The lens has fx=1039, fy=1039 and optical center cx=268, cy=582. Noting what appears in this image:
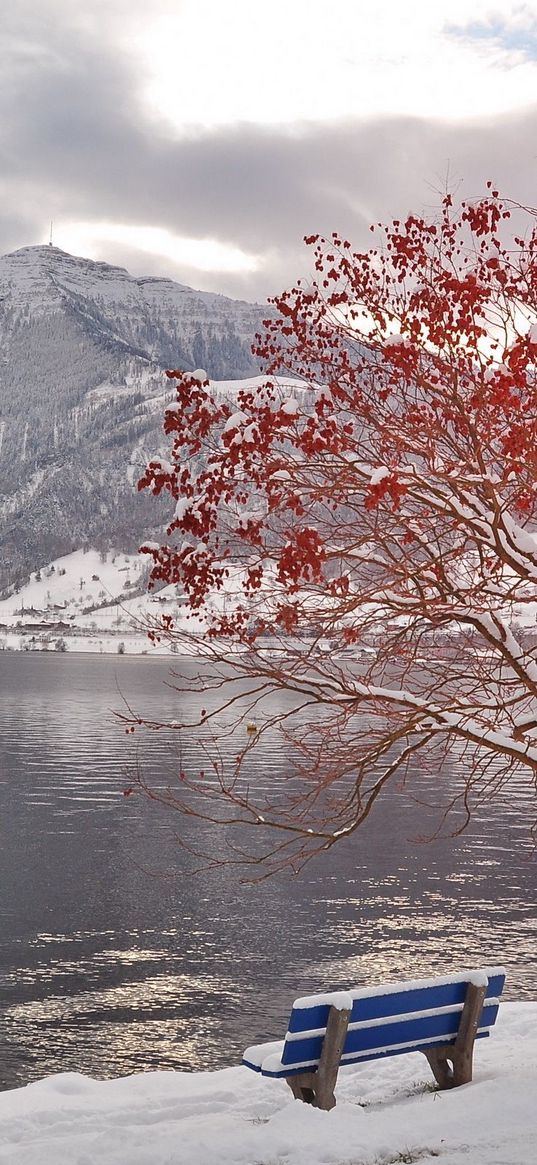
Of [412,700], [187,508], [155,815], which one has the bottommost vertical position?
[155,815]

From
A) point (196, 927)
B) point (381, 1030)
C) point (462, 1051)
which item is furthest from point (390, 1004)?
point (196, 927)

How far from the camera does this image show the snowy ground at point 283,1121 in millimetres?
7539

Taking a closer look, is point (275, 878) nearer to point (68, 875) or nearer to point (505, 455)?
point (68, 875)

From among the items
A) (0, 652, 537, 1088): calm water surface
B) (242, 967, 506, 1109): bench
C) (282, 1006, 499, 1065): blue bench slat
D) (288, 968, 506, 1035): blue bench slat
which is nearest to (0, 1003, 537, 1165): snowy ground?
(242, 967, 506, 1109): bench

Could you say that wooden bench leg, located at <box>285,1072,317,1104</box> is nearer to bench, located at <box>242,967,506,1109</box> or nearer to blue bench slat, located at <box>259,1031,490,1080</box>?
bench, located at <box>242,967,506,1109</box>

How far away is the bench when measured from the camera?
334 inches

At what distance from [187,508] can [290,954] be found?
16574mm

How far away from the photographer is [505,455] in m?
9.05

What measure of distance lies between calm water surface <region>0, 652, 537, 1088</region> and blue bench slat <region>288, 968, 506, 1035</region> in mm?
8936

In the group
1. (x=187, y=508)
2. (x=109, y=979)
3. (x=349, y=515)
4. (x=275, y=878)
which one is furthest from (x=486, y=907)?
(x=187, y=508)

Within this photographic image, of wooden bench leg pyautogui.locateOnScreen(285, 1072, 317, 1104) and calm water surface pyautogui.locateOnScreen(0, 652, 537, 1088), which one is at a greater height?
wooden bench leg pyautogui.locateOnScreen(285, 1072, 317, 1104)

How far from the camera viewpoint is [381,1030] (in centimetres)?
894

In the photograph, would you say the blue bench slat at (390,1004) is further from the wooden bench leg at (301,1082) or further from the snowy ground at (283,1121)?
the snowy ground at (283,1121)

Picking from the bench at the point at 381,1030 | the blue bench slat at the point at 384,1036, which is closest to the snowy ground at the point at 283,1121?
the bench at the point at 381,1030
